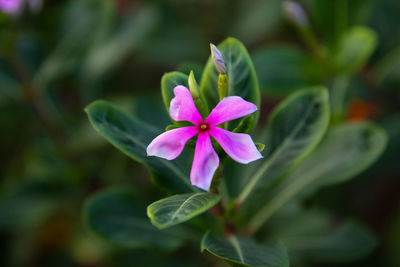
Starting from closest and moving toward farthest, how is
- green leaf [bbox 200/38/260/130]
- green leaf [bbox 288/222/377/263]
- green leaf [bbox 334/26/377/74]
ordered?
green leaf [bbox 200/38/260/130] < green leaf [bbox 288/222/377/263] < green leaf [bbox 334/26/377/74]

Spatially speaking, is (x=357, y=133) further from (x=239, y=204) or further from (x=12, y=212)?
(x=12, y=212)

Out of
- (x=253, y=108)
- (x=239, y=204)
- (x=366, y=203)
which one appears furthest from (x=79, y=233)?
(x=253, y=108)

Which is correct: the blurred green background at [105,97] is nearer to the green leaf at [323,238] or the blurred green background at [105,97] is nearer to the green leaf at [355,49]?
the green leaf at [355,49]

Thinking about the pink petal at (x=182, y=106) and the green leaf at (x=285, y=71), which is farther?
the green leaf at (x=285, y=71)

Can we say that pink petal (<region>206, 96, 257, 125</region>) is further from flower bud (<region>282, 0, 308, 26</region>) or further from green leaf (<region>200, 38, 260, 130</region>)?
flower bud (<region>282, 0, 308, 26</region>)


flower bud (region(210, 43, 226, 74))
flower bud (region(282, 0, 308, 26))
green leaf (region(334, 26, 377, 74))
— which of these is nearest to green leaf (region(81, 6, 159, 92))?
flower bud (region(282, 0, 308, 26))

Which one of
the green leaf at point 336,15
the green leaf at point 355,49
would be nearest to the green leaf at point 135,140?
the green leaf at point 355,49
